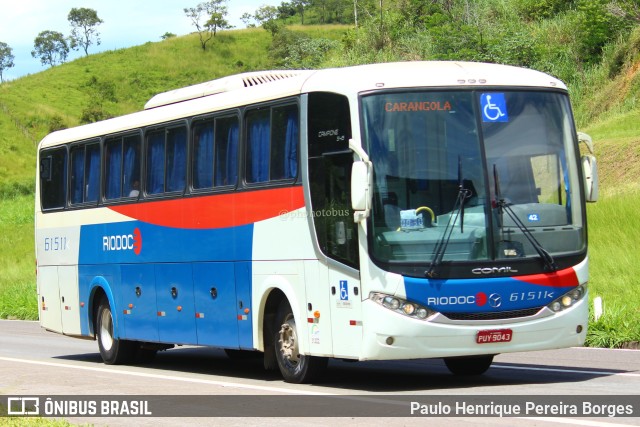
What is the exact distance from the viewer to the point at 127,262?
1750 centimetres

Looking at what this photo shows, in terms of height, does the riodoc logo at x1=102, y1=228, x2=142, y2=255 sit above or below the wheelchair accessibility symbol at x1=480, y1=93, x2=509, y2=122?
below

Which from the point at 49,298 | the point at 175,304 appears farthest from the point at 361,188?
the point at 49,298

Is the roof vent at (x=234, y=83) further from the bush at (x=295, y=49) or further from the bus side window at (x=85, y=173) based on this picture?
the bush at (x=295, y=49)

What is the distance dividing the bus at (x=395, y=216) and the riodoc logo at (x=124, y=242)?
2.13 meters

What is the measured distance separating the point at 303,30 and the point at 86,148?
124 m

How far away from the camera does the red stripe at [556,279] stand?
12.0 metres

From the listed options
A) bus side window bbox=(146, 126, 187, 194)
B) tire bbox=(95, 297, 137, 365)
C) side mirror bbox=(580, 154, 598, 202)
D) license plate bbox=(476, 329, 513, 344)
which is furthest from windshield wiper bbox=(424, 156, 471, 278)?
tire bbox=(95, 297, 137, 365)

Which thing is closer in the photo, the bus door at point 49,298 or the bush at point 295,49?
the bus door at point 49,298

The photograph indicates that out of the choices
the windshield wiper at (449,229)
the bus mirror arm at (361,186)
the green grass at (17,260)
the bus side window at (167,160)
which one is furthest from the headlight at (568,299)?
the green grass at (17,260)

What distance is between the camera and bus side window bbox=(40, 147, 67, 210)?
65.1 ft

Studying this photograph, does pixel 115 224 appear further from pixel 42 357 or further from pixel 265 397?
pixel 265 397

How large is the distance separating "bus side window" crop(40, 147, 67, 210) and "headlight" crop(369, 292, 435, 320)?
30.9 ft

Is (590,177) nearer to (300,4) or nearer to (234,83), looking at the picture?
(234,83)

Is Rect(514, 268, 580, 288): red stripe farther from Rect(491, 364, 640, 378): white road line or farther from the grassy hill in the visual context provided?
the grassy hill
